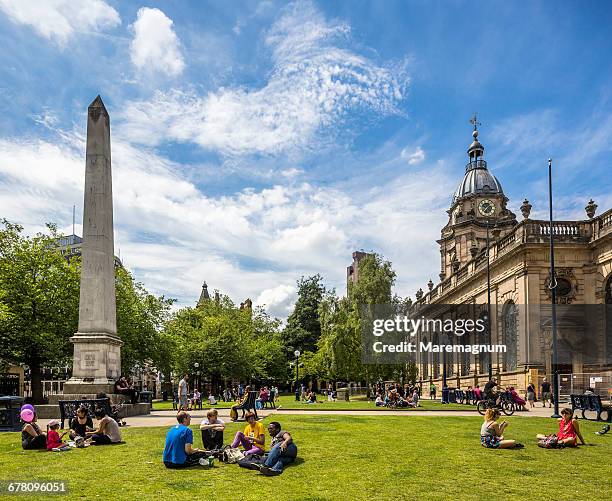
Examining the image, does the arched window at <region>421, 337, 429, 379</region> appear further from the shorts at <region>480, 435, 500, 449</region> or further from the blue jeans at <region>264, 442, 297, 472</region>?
the blue jeans at <region>264, 442, 297, 472</region>

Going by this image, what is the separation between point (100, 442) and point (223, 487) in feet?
18.2

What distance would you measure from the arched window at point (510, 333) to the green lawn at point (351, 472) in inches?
1126

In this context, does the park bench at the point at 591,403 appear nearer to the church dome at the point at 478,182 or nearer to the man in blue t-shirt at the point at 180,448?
the man in blue t-shirt at the point at 180,448

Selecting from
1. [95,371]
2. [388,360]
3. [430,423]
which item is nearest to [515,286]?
[388,360]

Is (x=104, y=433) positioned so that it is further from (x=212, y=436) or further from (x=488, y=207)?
(x=488, y=207)

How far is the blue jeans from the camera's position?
1014 cm

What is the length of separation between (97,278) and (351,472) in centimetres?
1390

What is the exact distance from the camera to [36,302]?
33469 mm

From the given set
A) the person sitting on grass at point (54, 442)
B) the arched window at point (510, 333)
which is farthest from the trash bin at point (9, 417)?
the arched window at point (510, 333)

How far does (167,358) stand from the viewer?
151ft

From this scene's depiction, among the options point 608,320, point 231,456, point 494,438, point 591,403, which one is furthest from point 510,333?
point 231,456

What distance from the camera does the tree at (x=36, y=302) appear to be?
32438 mm

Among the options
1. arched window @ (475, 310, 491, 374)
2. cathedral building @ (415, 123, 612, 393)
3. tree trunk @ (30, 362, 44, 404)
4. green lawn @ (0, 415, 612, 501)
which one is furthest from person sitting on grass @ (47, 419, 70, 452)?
arched window @ (475, 310, 491, 374)

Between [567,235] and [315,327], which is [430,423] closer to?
[567,235]
